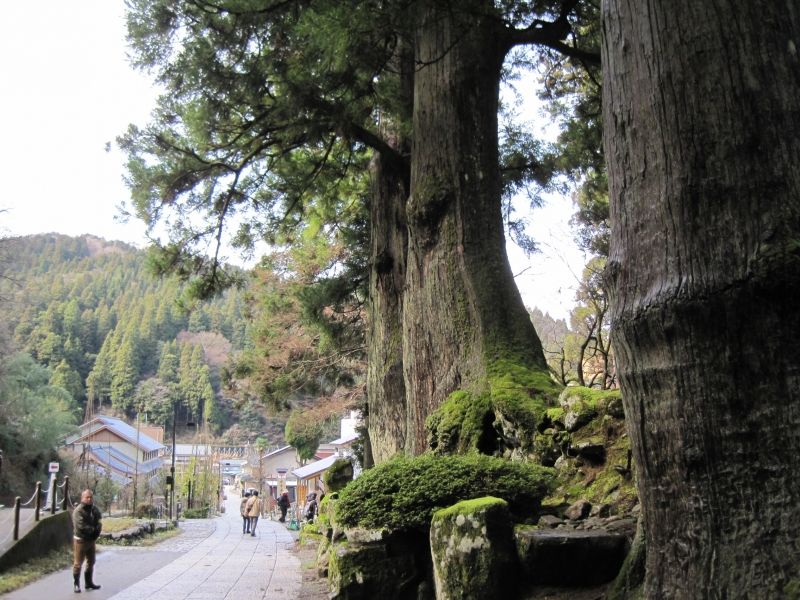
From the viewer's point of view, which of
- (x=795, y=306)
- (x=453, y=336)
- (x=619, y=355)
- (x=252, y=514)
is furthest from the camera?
(x=252, y=514)

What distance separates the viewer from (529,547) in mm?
3480

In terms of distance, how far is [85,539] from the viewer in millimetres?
9633

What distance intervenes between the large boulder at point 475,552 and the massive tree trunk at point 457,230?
9.67 feet

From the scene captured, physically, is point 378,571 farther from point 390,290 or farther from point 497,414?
point 390,290

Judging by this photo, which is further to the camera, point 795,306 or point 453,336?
point 453,336

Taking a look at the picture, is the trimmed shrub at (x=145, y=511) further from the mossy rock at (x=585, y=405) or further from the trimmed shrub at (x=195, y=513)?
the mossy rock at (x=585, y=405)

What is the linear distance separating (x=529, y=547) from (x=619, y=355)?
1.35 m

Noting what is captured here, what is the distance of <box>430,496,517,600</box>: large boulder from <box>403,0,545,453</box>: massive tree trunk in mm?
2948

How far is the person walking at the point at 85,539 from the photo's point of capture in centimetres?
961

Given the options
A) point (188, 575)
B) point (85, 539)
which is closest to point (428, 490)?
point (85, 539)

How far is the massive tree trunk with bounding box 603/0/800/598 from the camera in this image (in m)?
2.29

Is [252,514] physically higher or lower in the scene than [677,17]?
lower

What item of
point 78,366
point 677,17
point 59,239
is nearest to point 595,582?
point 677,17

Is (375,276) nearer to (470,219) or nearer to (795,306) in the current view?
(470,219)
